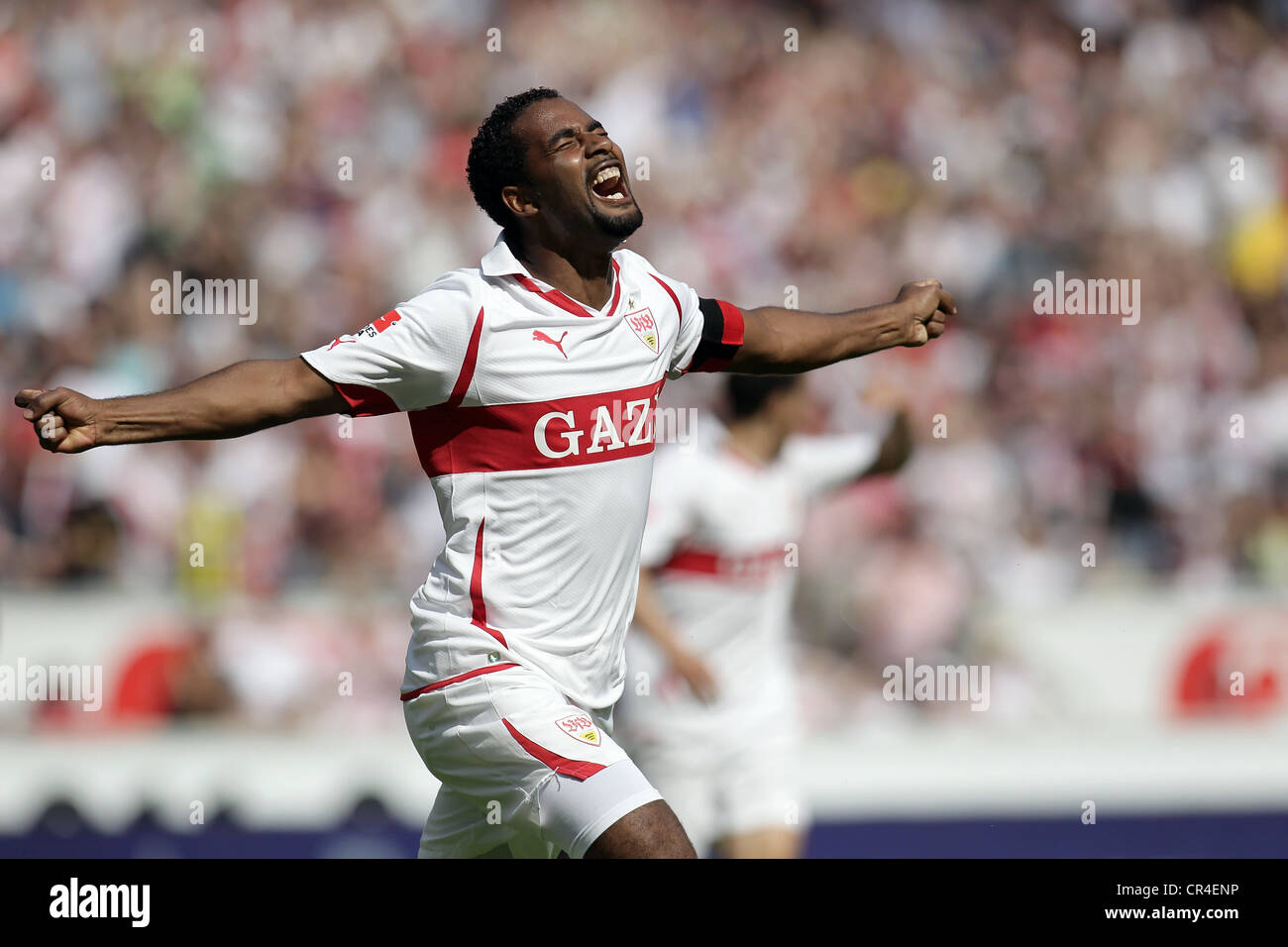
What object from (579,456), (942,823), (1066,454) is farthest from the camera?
(1066,454)

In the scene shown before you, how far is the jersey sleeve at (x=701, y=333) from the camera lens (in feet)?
17.6

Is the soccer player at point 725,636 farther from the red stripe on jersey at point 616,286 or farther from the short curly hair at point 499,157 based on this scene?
the short curly hair at point 499,157

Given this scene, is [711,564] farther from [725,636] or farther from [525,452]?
[525,452]

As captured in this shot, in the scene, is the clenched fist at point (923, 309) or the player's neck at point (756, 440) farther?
the player's neck at point (756, 440)

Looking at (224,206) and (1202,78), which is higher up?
(1202,78)

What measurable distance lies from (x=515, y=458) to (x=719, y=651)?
2917mm

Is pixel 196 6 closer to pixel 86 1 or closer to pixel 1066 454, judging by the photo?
pixel 86 1

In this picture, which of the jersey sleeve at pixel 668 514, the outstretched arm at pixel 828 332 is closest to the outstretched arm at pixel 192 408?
the outstretched arm at pixel 828 332

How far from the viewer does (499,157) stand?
17.1 feet

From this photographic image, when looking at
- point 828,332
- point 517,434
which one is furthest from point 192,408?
point 828,332

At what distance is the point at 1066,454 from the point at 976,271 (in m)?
1.92

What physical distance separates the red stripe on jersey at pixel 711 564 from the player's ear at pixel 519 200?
2787mm

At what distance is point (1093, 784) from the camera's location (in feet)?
31.8

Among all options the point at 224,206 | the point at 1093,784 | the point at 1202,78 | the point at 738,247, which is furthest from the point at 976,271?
the point at 224,206
